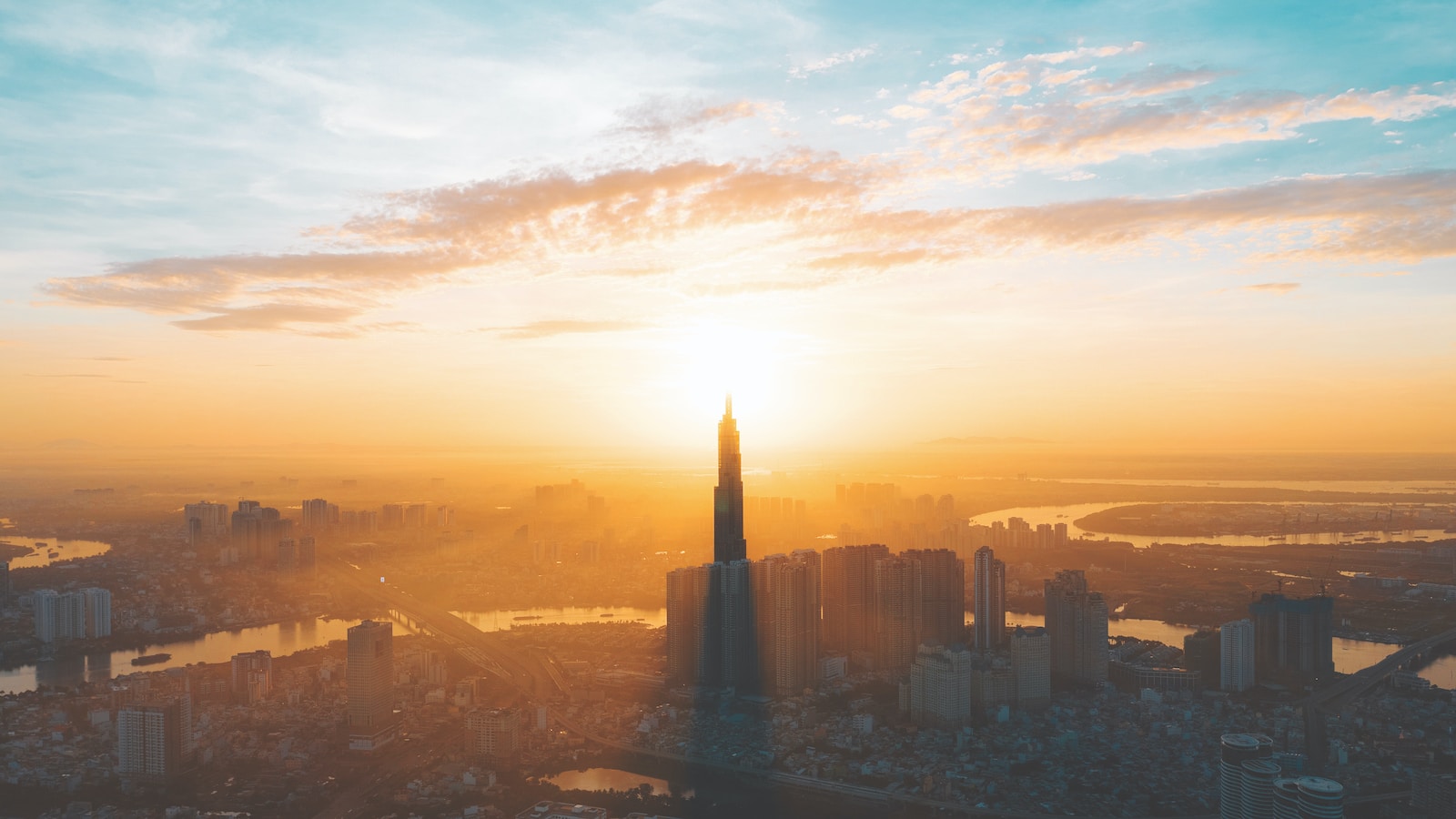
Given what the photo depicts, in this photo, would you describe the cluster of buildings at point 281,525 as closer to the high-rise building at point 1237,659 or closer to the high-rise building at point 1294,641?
the high-rise building at point 1237,659

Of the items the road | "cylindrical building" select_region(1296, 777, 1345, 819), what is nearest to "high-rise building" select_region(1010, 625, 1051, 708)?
"cylindrical building" select_region(1296, 777, 1345, 819)

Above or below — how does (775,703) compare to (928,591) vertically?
below

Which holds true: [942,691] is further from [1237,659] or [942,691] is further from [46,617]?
[46,617]

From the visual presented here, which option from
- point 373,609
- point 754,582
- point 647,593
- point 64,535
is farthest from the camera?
point 64,535

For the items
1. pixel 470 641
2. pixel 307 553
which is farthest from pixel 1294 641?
pixel 307 553

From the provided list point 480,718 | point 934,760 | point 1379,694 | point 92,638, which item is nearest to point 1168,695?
point 1379,694

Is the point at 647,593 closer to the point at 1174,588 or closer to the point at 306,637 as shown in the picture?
the point at 306,637
